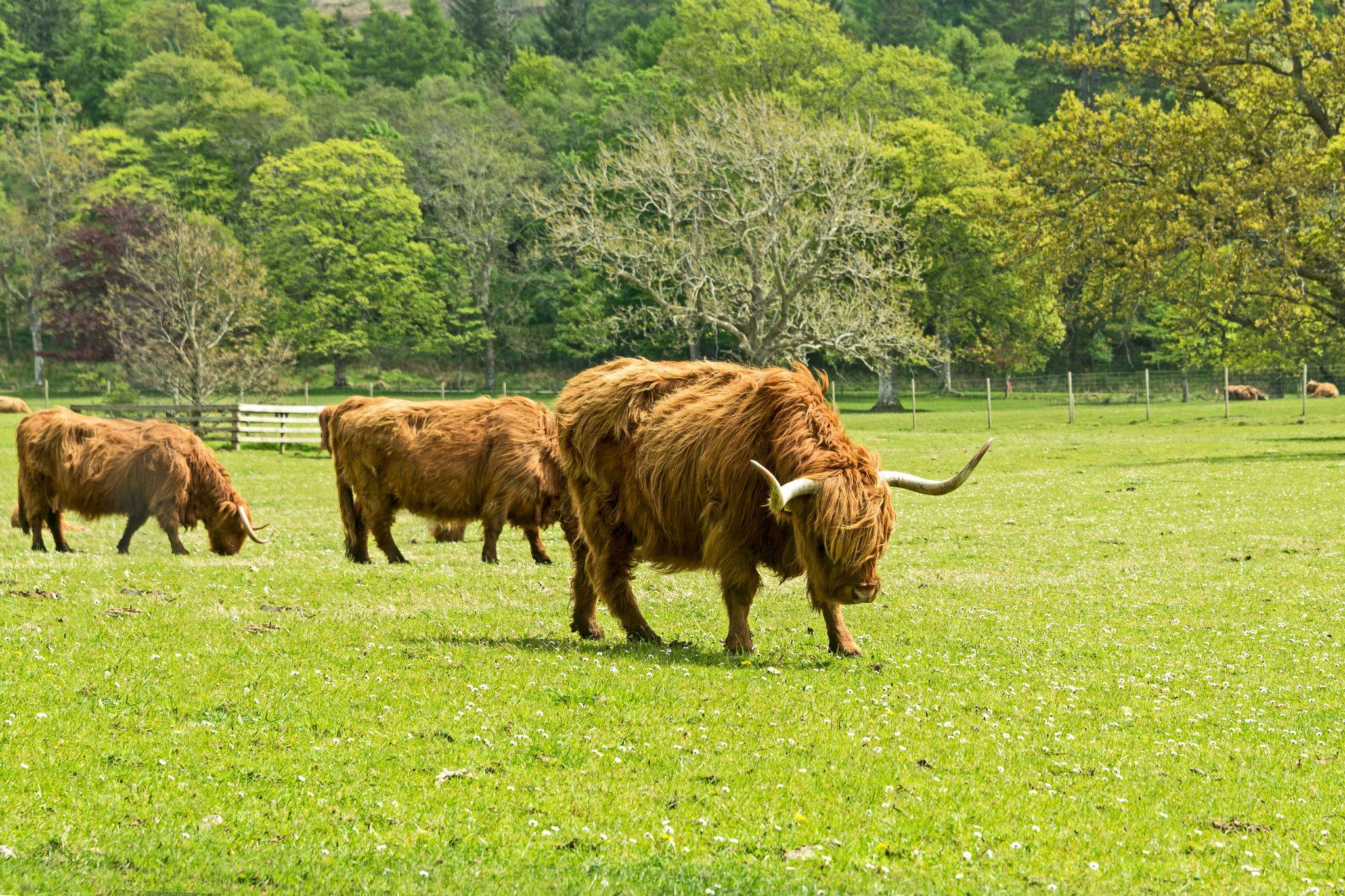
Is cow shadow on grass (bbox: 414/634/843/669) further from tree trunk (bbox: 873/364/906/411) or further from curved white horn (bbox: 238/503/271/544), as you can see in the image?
tree trunk (bbox: 873/364/906/411)

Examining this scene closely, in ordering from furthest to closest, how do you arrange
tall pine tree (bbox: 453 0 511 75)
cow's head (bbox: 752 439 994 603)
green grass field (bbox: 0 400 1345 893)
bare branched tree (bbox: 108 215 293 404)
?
tall pine tree (bbox: 453 0 511 75) < bare branched tree (bbox: 108 215 293 404) < cow's head (bbox: 752 439 994 603) < green grass field (bbox: 0 400 1345 893)

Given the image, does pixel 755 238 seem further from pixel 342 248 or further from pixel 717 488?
pixel 717 488

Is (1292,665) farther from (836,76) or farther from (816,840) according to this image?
(836,76)

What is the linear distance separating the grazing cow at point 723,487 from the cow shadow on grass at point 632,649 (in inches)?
10.6

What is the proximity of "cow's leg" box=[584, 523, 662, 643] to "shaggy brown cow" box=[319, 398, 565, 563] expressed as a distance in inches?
238

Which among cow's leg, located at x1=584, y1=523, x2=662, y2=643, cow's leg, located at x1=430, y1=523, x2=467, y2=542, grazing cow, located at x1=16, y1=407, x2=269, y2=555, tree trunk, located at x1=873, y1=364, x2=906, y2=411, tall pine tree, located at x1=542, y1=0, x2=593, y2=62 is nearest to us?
cow's leg, located at x1=584, y1=523, x2=662, y2=643

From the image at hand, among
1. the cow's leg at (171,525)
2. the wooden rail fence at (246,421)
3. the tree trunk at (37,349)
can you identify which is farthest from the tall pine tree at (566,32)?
the cow's leg at (171,525)

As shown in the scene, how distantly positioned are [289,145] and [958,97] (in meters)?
48.4

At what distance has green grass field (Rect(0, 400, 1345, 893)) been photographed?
18.0ft

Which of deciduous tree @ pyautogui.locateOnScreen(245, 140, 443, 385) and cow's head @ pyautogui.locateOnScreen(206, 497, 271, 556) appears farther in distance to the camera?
deciduous tree @ pyautogui.locateOnScreen(245, 140, 443, 385)

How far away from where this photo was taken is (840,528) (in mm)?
9672

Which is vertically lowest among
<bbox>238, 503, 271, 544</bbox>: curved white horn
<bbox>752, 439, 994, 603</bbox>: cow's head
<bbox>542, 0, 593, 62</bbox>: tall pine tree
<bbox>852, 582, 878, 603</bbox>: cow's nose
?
<bbox>238, 503, 271, 544</bbox>: curved white horn

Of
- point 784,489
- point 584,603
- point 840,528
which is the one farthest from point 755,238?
point 784,489

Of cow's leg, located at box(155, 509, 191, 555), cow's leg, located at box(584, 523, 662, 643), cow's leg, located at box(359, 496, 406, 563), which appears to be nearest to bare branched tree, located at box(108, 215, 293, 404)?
cow's leg, located at box(155, 509, 191, 555)
